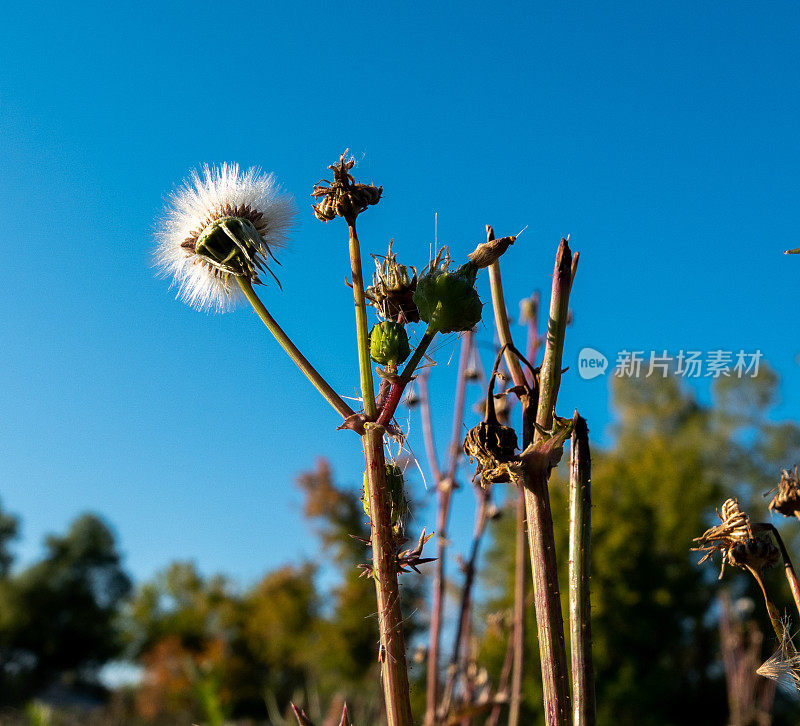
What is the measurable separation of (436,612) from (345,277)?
1.51m

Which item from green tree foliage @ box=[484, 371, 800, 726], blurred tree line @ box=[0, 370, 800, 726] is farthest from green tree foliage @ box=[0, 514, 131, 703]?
green tree foliage @ box=[484, 371, 800, 726]

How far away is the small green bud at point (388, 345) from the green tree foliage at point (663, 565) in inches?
469

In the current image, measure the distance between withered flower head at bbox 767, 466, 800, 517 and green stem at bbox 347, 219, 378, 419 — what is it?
398mm

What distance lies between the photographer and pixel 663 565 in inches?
609

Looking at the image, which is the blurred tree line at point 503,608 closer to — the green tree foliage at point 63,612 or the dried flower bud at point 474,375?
the green tree foliage at point 63,612

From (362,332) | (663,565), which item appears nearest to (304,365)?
(362,332)

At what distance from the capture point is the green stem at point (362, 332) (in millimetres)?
530

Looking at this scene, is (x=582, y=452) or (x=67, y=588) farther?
(x=67, y=588)

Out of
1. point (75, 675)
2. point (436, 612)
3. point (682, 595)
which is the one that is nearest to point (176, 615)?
point (75, 675)

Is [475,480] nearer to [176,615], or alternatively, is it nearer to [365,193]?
[365,193]

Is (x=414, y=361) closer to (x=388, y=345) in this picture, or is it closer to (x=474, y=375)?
(x=388, y=345)

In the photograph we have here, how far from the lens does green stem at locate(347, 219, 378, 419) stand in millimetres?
530

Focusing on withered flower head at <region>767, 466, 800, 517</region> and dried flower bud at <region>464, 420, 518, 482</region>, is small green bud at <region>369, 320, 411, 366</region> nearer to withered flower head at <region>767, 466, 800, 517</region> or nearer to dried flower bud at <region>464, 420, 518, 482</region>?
dried flower bud at <region>464, 420, 518, 482</region>

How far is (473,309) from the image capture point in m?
0.57
